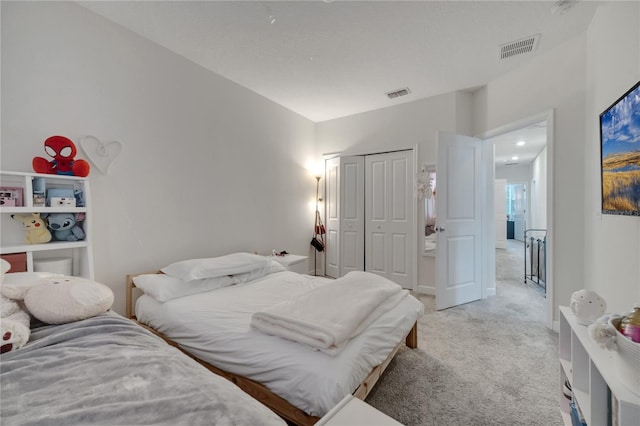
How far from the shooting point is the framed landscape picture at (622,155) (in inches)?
53.4

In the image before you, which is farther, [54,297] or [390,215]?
[390,215]

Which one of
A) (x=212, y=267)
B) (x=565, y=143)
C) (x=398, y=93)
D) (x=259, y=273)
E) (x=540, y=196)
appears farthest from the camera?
(x=540, y=196)

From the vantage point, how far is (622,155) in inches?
58.2

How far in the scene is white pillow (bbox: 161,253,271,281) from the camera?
2211 mm

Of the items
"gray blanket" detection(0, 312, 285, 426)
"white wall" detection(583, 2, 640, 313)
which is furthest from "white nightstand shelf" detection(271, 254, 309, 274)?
"white wall" detection(583, 2, 640, 313)

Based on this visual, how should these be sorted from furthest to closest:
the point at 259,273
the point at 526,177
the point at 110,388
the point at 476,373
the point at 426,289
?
the point at 526,177 < the point at 426,289 < the point at 259,273 < the point at 476,373 < the point at 110,388

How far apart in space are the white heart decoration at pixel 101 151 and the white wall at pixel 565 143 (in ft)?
13.3

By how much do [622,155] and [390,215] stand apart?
2.77 meters

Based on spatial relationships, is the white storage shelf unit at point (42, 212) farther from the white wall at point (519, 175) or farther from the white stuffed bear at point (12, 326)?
the white wall at point (519, 175)

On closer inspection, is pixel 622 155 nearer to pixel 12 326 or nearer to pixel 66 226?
pixel 12 326

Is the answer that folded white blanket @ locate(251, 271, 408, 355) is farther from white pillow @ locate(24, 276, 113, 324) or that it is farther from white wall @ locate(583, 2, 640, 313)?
white wall @ locate(583, 2, 640, 313)

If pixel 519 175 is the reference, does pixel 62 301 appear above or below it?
below

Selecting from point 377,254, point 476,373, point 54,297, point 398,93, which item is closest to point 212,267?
point 54,297

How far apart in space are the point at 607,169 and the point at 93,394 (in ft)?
9.02
